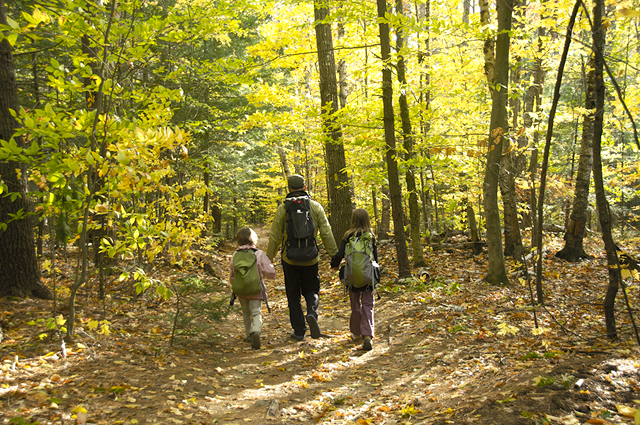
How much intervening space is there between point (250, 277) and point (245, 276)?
0.07 metres

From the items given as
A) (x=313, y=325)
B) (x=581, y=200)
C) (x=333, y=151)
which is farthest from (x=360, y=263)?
(x=581, y=200)

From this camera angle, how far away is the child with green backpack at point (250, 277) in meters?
5.28

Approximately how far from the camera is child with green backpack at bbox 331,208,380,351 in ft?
17.0

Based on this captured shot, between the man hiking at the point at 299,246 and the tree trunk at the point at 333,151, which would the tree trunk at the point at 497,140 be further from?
the tree trunk at the point at 333,151

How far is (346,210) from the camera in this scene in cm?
1052

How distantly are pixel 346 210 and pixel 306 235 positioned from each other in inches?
206

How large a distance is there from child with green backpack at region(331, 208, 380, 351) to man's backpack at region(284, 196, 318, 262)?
423 millimetres

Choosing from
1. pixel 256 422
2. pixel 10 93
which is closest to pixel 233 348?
pixel 256 422

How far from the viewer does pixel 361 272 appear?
516cm

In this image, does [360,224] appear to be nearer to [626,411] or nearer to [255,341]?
[255,341]

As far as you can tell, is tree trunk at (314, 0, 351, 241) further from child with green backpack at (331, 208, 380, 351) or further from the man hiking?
child with green backpack at (331, 208, 380, 351)

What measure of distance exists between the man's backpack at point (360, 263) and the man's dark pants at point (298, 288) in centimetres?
56

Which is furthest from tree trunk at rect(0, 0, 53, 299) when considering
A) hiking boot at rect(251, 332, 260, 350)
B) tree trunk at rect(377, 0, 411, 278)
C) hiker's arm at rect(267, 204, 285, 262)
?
tree trunk at rect(377, 0, 411, 278)

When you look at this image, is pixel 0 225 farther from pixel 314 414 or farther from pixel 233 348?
pixel 314 414
